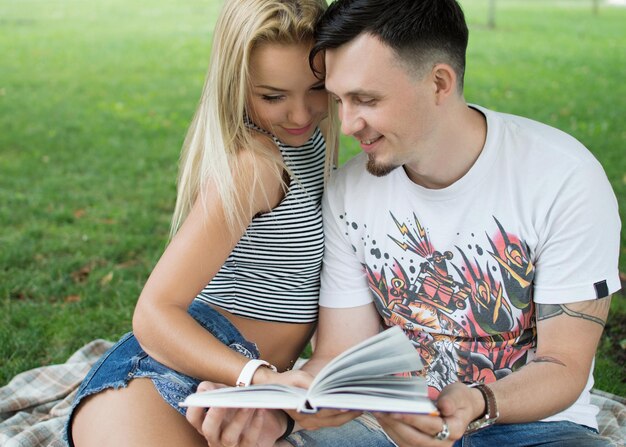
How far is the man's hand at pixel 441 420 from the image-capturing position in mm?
2201

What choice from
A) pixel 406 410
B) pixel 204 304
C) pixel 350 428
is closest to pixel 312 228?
pixel 204 304

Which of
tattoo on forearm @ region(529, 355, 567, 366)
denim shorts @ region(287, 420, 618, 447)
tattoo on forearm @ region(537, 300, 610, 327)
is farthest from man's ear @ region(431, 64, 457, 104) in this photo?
denim shorts @ region(287, 420, 618, 447)

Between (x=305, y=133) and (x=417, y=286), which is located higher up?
(x=305, y=133)

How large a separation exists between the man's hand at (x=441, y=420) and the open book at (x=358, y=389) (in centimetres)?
15

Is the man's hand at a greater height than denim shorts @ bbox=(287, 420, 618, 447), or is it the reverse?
the man's hand

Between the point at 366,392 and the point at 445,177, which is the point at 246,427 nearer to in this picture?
the point at 366,392

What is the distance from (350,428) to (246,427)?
58cm

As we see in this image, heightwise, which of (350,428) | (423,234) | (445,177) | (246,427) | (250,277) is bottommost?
(350,428)

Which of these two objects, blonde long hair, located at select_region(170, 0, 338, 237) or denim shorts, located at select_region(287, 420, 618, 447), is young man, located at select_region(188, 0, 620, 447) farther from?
blonde long hair, located at select_region(170, 0, 338, 237)

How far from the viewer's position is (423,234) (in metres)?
2.88

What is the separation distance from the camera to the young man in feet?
8.65

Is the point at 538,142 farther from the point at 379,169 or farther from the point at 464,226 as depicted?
the point at 379,169

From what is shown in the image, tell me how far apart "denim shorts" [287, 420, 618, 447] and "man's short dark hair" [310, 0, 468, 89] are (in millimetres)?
1216

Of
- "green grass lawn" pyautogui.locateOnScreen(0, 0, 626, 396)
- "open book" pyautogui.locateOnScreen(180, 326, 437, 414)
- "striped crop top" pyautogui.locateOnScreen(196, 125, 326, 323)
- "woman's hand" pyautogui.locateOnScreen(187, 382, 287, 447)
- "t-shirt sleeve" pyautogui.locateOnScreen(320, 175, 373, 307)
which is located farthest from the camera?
"green grass lawn" pyautogui.locateOnScreen(0, 0, 626, 396)
